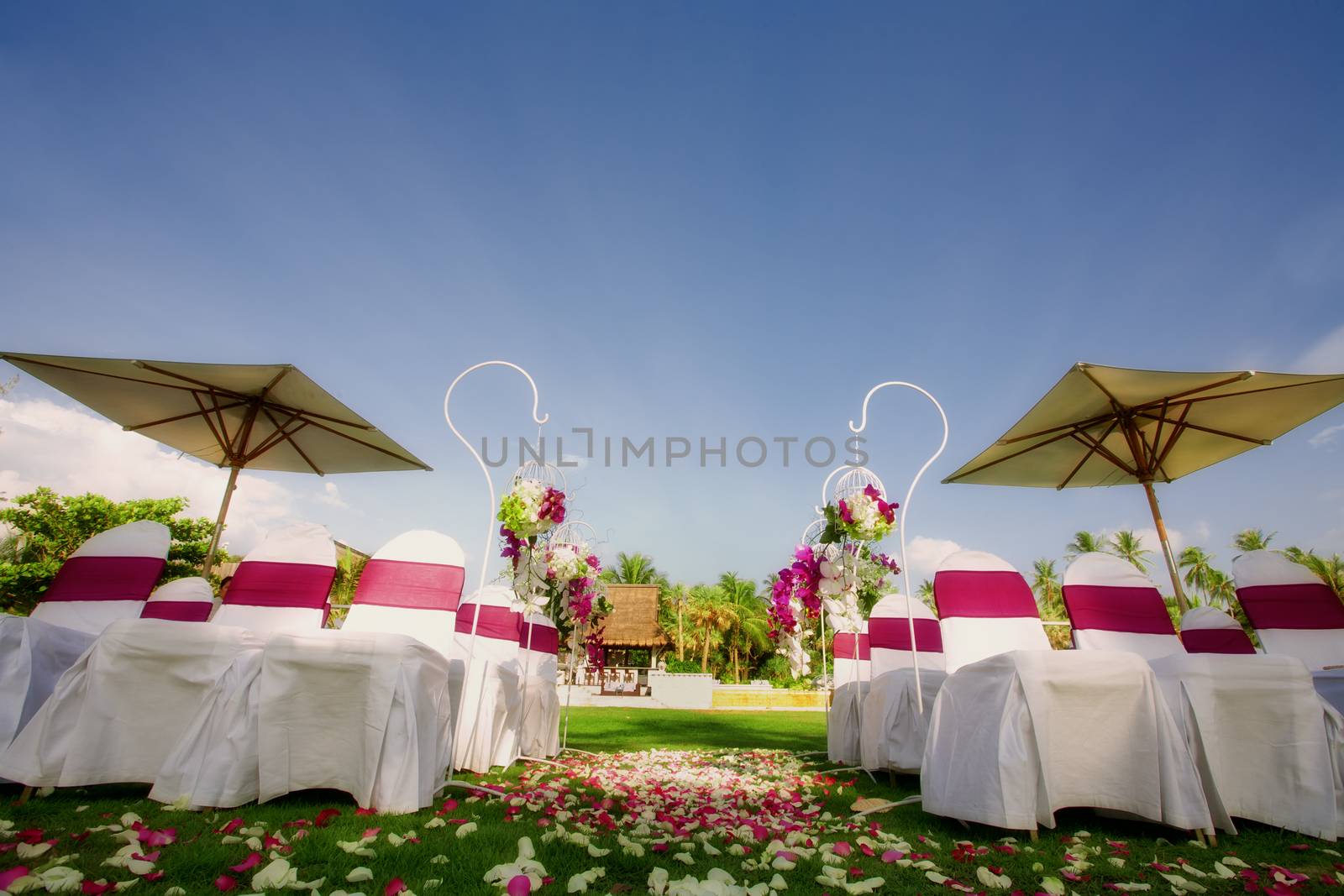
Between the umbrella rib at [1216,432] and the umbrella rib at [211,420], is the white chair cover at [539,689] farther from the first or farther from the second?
the umbrella rib at [1216,432]

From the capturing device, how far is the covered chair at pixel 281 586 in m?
4.70

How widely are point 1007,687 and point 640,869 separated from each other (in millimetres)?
2130

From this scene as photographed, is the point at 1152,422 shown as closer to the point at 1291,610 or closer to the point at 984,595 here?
the point at 1291,610

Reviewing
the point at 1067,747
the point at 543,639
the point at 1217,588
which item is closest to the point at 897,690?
the point at 1067,747

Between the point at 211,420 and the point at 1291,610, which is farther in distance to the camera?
the point at 211,420

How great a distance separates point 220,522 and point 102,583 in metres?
1.47

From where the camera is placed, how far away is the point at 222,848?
240 cm

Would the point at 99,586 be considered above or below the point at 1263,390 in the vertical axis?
below

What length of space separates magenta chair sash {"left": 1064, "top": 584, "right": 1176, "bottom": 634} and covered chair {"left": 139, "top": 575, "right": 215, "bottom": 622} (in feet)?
23.7

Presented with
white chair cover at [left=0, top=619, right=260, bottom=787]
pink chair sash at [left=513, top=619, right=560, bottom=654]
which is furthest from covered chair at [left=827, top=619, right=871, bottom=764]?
white chair cover at [left=0, top=619, right=260, bottom=787]

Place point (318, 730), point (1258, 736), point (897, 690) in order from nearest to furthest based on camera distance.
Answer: point (1258, 736)
point (318, 730)
point (897, 690)

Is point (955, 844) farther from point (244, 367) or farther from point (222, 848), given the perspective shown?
point (244, 367)

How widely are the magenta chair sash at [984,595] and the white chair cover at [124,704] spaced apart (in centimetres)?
534

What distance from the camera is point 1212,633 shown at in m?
5.29
